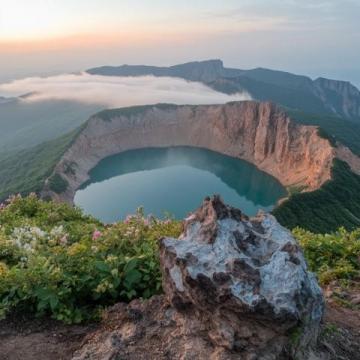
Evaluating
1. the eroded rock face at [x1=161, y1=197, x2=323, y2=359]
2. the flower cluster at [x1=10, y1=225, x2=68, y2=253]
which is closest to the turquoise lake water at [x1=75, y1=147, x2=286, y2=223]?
the flower cluster at [x1=10, y1=225, x2=68, y2=253]

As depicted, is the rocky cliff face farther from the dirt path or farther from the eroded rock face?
the eroded rock face

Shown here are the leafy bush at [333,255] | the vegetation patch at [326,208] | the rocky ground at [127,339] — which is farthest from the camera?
the vegetation patch at [326,208]

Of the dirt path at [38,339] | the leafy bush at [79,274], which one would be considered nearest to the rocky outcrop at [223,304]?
the dirt path at [38,339]

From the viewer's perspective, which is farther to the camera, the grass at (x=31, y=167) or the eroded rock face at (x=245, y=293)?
the grass at (x=31, y=167)

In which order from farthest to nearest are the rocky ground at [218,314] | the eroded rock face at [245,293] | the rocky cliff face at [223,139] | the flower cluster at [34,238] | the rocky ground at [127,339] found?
the rocky cliff face at [223,139] → the flower cluster at [34,238] → the rocky ground at [127,339] → the rocky ground at [218,314] → the eroded rock face at [245,293]

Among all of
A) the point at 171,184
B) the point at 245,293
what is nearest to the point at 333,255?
the point at 245,293

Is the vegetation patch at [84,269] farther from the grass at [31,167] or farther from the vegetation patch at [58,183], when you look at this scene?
the vegetation patch at [58,183]

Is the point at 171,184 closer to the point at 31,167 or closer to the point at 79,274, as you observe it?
the point at 31,167
